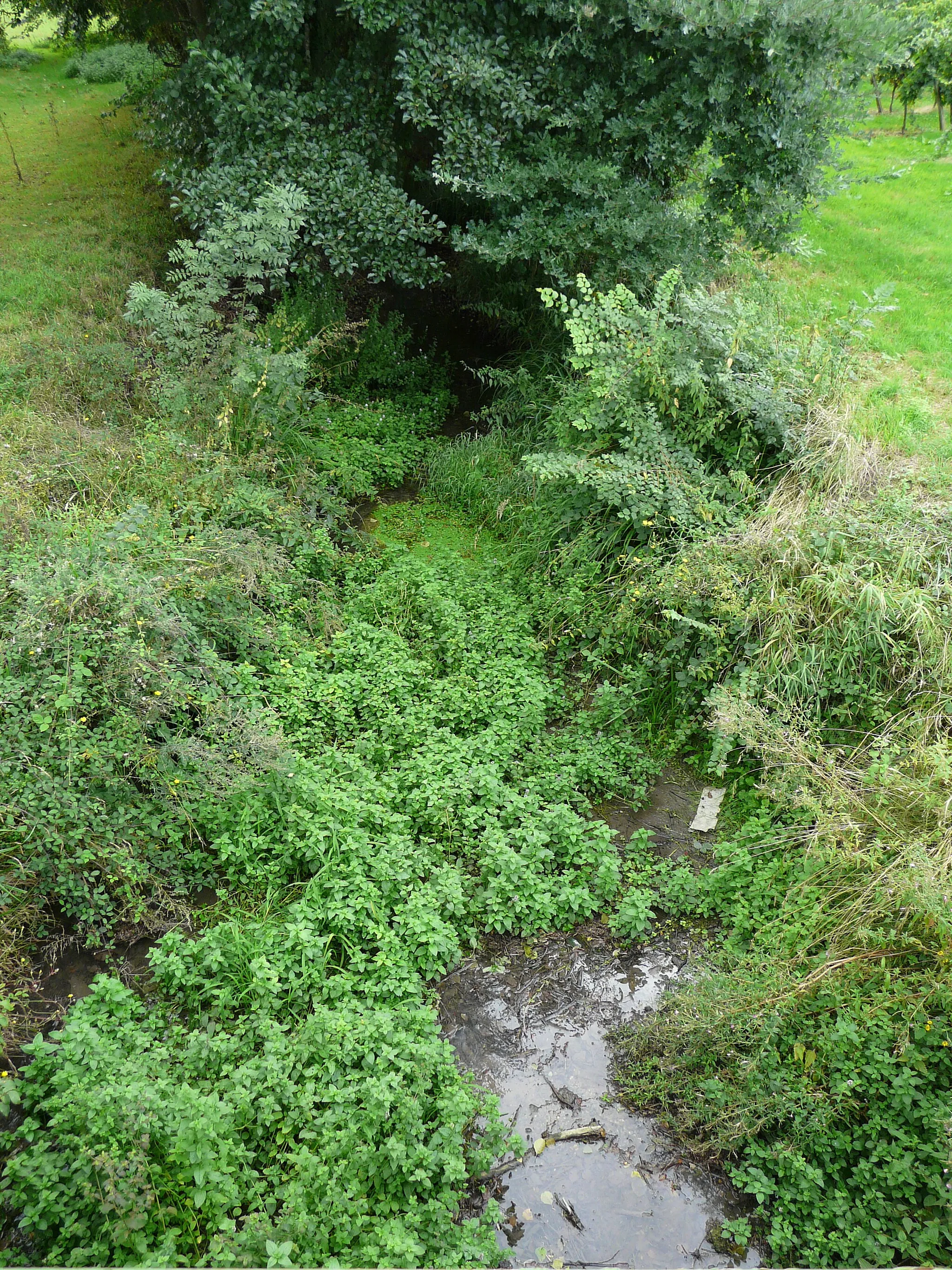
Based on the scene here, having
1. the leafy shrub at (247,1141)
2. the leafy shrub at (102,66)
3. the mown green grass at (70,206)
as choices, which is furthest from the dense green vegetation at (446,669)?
the leafy shrub at (102,66)

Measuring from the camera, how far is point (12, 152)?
1139 cm

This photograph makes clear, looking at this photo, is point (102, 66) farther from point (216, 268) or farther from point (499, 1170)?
point (499, 1170)

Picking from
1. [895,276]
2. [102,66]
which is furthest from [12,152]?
[895,276]

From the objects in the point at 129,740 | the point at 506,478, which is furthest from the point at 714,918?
the point at 506,478

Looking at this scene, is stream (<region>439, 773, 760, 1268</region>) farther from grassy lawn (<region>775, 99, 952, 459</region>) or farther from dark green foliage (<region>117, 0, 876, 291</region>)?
dark green foliage (<region>117, 0, 876, 291</region>)

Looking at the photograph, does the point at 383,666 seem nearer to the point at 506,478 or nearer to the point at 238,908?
the point at 238,908

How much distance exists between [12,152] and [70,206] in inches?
77.9

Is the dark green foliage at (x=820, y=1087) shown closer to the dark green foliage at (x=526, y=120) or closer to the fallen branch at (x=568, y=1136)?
the fallen branch at (x=568, y=1136)

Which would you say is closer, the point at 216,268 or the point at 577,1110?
the point at 577,1110

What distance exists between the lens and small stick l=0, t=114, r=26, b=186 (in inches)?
439

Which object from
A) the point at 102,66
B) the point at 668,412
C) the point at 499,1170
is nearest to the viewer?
the point at 499,1170

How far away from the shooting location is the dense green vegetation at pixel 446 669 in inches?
122

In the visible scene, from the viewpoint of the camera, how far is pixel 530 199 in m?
6.91

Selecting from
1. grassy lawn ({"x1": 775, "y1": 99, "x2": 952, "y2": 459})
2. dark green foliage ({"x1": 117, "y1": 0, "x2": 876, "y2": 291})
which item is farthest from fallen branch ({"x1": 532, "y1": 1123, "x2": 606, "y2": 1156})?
dark green foliage ({"x1": 117, "y1": 0, "x2": 876, "y2": 291})
